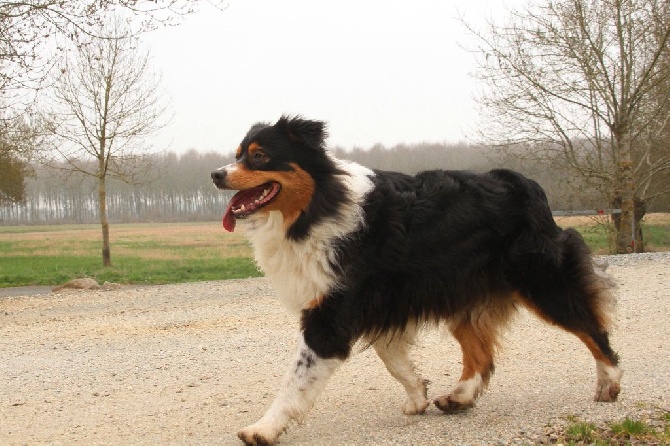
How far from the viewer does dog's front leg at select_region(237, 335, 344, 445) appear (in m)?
5.29

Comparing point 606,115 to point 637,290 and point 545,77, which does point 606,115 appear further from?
point 637,290

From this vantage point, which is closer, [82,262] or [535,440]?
[535,440]

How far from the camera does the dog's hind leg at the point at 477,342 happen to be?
635 cm

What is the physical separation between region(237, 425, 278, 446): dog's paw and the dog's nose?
1.82m

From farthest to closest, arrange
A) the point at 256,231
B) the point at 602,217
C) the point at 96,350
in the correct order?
the point at 602,217 < the point at 96,350 < the point at 256,231

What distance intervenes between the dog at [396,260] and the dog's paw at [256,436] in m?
0.01

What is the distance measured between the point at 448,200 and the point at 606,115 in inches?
780

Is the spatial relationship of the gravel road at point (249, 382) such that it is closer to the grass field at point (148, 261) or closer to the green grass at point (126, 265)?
the grass field at point (148, 261)

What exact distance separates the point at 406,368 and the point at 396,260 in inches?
43.7

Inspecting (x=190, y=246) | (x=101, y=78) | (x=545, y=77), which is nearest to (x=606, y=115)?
(x=545, y=77)

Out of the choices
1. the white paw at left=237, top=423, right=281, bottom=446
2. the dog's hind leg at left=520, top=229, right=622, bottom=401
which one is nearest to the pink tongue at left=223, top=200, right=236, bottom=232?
the white paw at left=237, top=423, right=281, bottom=446

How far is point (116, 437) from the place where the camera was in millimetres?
6062

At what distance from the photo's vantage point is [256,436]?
527 centimetres

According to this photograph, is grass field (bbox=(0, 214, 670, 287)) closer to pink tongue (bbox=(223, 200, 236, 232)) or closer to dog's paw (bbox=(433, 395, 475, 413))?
dog's paw (bbox=(433, 395, 475, 413))
